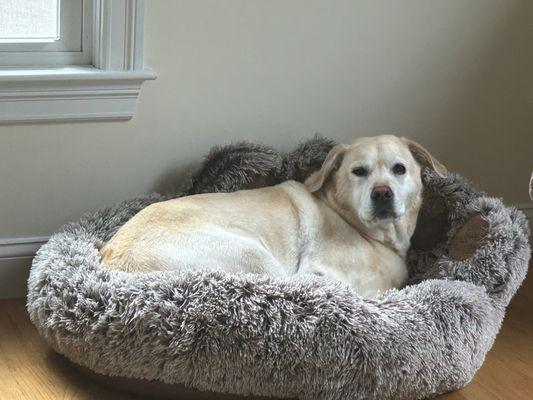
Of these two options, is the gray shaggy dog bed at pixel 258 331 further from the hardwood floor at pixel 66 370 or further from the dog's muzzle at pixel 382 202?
the dog's muzzle at pixel 382 202

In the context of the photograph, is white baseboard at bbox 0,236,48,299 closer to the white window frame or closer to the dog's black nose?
the white window frame

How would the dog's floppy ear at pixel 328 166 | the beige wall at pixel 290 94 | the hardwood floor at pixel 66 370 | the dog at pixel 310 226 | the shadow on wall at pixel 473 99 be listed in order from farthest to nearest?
the shadow on wall at pixel 473 99
the beige wall at pixel 290 94
the dog's floppy ear at pixel 328 166
the dog at pixel 310 226
the hardwood floor at pixel 66 370

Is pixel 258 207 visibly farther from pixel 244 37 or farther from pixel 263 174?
pixel 244 37

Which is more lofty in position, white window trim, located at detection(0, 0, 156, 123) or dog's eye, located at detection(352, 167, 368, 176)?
white window trim, located at detection(0, 0, 156, 123)

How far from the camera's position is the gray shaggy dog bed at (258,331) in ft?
6.97

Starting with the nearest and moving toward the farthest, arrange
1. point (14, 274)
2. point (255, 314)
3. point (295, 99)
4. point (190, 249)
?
point (255, 314)
point (190, 249)
point (14, 274)
point (295, 99)

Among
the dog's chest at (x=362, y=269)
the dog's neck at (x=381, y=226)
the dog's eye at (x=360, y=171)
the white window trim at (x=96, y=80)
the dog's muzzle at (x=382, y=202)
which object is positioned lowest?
the dog's chest at (x=362, y=269)

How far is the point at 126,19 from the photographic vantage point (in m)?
2.65

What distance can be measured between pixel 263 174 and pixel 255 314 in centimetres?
81

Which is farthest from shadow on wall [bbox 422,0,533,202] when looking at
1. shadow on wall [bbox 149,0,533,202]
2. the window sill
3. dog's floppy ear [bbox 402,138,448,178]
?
the window sill

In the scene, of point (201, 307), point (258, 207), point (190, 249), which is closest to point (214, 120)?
point (258, 207)

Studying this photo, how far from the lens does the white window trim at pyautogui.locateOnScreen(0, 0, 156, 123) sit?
8.55 ft

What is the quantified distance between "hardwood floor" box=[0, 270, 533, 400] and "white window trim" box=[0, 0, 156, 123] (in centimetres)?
60

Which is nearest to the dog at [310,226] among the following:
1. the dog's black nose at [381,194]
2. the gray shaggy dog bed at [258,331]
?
the dog's black nose at [381,194]
